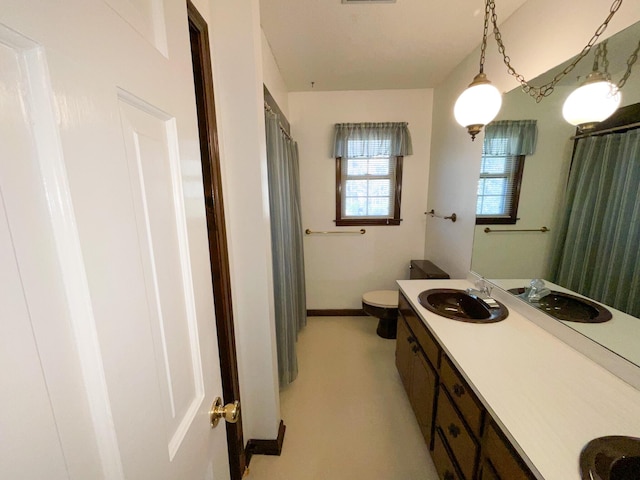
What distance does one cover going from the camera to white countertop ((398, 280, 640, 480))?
0.72m

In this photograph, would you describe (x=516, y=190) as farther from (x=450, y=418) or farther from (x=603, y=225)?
(x=450, y=418)

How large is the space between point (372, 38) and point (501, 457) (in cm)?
233

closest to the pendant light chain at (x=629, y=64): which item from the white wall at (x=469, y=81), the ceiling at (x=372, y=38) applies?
the white wall at (x=469, y=81)

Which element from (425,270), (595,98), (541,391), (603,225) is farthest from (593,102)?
(425,270)

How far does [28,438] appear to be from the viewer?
10.2 inches

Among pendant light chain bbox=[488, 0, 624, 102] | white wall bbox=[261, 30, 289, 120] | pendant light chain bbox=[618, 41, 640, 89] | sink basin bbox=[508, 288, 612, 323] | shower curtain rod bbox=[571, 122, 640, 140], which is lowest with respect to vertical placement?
sink basin bbox=[508, 288, 612, 323]

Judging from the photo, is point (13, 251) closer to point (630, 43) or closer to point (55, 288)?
point (55, 288)

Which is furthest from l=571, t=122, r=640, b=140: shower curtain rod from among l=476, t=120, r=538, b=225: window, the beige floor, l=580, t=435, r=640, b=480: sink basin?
the beige floor

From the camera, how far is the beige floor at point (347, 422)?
1.44 metres

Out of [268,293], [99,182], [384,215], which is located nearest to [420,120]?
[384,215]

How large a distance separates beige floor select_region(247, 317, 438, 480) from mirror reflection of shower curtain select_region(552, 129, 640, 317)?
1301mm

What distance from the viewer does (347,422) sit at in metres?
1.75

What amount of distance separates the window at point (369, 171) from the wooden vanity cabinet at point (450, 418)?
53.3 inches

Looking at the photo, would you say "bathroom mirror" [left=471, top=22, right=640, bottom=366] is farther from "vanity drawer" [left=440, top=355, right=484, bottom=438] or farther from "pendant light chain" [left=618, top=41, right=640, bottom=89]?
"vanity drawer" [left=440, top=355, right=484, bottom=438]
